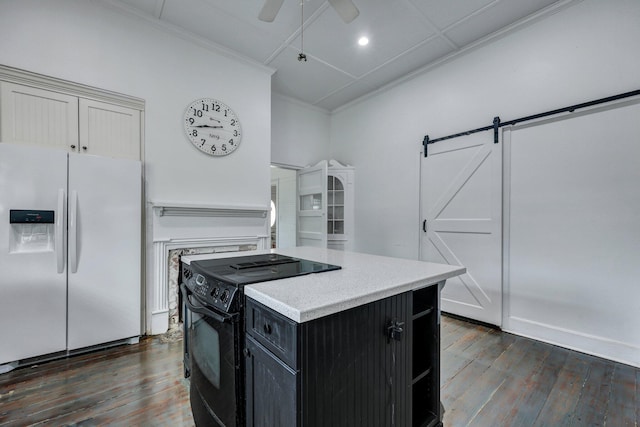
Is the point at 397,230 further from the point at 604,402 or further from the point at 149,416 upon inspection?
the point at 149,416

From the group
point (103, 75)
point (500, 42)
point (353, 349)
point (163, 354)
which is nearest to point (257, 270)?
point (353, 349)

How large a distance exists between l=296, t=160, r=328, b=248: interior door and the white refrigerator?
8.08 feet

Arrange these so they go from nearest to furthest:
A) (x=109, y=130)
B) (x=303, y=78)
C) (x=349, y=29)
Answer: (x=109, y=130) → (x=349, y=29) → (x=303, y=78)

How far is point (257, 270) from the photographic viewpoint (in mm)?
1347

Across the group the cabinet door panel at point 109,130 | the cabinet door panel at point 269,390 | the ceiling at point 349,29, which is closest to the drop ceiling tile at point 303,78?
the ceiling at point 349,29

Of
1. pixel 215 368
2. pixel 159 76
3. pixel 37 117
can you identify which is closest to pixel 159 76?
pixel 159 76

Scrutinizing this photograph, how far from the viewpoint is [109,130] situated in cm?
252

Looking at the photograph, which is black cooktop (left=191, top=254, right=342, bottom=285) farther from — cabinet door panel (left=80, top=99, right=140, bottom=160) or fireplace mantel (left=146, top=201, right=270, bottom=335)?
cabinet door panel (left=80, top=99, right=140, bottom=160)

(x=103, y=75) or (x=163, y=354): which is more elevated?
(x=103, y=75)

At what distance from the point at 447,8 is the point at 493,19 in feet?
1.76

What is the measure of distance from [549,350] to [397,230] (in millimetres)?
1967

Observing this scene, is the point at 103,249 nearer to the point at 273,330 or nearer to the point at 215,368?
the point at 215,368

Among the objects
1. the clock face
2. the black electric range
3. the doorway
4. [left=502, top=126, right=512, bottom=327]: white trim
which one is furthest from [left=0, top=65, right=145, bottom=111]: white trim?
[left=502, top=126, right=512, bottom=327]: white trim

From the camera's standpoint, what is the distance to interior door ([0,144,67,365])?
1.96m
